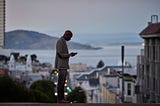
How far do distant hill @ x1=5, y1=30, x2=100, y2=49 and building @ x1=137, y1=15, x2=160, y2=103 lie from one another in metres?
2.56

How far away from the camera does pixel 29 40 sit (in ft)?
55.3

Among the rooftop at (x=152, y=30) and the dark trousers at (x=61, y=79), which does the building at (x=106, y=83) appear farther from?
the dark trousers at (x=61, y=79)

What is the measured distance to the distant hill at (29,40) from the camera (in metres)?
16.9

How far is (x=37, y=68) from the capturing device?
24172 mm

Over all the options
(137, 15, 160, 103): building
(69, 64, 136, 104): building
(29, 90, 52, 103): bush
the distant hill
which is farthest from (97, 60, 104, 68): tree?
(29, 90, 52, 103): bush

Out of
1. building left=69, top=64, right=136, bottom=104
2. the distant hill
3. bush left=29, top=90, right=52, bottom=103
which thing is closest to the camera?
bush left=29, top=90, right=52, bottom=103

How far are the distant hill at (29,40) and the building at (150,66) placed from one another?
256 cm

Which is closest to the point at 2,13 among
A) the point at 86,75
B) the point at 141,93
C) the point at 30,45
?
the point at 30,45

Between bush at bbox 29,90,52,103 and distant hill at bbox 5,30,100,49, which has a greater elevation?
distant hill at bbox 5,30,100,49

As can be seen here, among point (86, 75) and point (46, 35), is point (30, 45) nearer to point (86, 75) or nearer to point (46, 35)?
point (46, 35)

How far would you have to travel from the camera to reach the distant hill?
16.9 meters

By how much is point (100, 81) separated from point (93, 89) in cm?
66

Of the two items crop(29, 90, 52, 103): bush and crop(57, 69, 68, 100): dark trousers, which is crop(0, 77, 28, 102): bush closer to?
crop(29, 90, 52, 103): bush

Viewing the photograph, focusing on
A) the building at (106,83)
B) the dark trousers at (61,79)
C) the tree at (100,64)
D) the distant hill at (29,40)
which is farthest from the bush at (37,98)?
the tree at (100,64)
